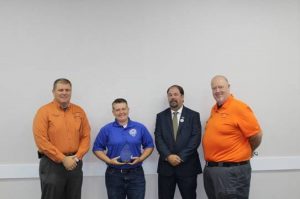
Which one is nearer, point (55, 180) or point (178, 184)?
point (55, 180)

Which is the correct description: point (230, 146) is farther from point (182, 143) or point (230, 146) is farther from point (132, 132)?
point (132, 132)

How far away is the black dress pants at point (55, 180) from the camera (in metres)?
2.82

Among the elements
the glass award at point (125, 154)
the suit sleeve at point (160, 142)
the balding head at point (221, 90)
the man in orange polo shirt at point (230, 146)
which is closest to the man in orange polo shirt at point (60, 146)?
the glass award at point (125, 154)

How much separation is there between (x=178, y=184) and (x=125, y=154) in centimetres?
68

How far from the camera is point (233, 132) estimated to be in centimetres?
270

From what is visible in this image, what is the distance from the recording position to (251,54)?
11.7 feet

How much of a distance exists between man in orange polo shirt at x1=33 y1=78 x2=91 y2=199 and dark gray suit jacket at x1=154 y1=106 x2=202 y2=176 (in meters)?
0.79

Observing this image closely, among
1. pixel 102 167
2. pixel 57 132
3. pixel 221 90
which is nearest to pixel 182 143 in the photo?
pixel 221 90

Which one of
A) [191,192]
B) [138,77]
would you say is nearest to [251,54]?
[138,77]

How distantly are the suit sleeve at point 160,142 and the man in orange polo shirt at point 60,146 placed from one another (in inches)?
28.7

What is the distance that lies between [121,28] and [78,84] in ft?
2.65

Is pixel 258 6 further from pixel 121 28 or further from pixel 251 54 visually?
pixel 121 28

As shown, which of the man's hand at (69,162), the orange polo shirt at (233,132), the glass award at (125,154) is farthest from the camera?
the glass award at (125,154)

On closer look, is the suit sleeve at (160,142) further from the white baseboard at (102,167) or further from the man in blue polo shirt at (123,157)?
the white baseboard at (102,167)
